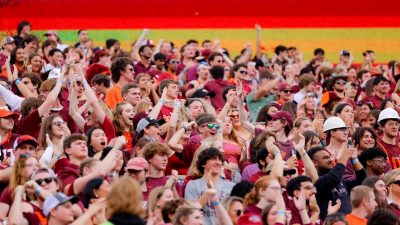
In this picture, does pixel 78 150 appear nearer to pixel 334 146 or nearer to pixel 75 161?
pixel 75 161

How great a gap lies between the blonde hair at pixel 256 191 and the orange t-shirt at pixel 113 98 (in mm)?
4928

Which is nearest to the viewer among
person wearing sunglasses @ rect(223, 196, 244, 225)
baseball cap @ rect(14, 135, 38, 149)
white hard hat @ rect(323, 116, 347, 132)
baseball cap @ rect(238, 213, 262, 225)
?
baseball cap @ rect(238, 213, 262, 225)

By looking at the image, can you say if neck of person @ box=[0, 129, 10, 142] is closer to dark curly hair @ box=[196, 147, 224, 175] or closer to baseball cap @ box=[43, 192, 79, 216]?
dark curly hair @ box=[196, 147, 224, 175]

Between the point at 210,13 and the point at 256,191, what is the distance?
17.7 m

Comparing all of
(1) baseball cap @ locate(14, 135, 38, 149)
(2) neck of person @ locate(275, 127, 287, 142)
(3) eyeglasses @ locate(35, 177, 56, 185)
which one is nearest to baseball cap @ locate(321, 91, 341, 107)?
(2) neck of person @ locate(275, 127, 287, 142)

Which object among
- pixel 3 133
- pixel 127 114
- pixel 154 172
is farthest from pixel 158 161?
pixel 127 114

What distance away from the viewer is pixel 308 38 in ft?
99.2

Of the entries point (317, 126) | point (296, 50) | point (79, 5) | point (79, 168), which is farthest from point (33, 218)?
point (79, 5)

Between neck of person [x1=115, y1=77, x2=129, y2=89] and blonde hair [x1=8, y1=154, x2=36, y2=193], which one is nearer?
blonde hair [x1=8, y1=154, x2=36, y2=193]

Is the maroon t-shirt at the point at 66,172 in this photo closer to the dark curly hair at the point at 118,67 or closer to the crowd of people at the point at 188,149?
the crowd of people at the point at 188,149

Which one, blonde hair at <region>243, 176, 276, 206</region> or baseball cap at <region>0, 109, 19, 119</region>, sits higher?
baseball cap at <region>0, 109, 19, 119</region>

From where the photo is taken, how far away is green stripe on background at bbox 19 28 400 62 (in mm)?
29656

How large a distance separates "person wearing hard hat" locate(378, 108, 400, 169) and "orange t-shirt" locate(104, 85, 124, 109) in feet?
10.4

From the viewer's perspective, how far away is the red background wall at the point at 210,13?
1160 inches
